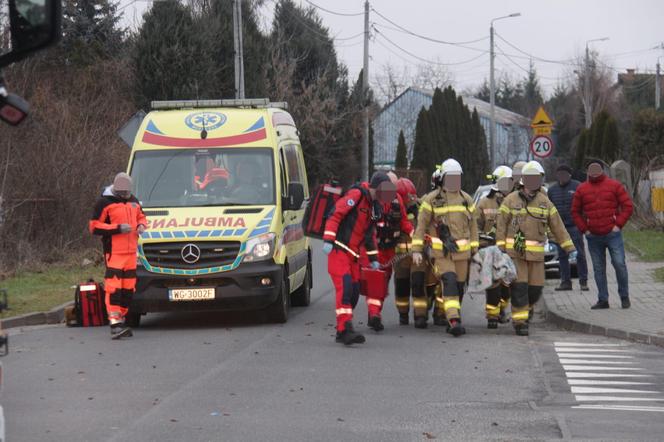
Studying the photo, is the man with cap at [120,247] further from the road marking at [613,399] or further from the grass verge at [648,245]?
the grass verge at [648,245]

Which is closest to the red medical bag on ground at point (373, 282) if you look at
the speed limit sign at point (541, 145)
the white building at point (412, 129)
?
the speed limit sign at point (541, 145)

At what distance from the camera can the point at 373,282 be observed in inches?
529

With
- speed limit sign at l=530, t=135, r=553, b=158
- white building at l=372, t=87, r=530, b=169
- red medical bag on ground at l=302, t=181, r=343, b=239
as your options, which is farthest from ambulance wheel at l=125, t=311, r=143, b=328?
white building at l=372, t=87, r=530, b=169

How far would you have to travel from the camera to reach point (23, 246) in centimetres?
2277

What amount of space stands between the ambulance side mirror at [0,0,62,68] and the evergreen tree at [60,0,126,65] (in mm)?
36815

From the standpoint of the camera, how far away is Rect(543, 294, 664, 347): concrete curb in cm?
1279

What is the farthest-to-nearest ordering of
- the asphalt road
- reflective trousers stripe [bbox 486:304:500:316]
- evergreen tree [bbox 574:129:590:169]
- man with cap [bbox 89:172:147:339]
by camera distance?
evergreen tree [bbox 574:129:590:169] < reflective trousers stripe [bbox 486:304:500:316] < man with cap [bbox 89:172:147:339] < the asphalt road

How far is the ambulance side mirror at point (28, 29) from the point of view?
467cm

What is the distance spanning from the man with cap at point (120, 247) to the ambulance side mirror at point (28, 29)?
863cm

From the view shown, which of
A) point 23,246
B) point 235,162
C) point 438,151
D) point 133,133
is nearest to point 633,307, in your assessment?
point 235,162

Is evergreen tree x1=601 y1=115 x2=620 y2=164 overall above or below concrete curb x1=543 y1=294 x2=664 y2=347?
above

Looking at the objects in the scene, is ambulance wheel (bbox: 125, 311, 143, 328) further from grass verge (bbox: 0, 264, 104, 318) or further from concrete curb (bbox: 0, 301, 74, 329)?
grass verge (bbox: 0, 264, 104, 318)

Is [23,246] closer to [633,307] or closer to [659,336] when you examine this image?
[633,307]

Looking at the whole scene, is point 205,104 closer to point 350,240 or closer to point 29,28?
point 350,240
